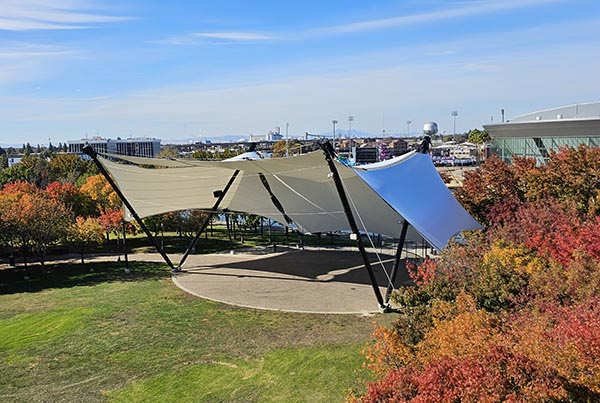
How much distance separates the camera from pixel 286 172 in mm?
22844

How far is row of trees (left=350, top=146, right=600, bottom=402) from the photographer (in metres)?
7.05

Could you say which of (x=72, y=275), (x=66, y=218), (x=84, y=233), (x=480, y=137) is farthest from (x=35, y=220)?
(x=480, y=137)

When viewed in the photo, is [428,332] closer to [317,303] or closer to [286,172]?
[317,303]

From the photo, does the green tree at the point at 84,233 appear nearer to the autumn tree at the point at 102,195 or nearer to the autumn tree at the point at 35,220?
the autumn tree at the point at 35,220

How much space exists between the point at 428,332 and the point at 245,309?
1096 cm

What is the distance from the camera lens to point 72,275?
27719mm

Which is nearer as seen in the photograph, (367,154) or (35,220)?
(35,220)

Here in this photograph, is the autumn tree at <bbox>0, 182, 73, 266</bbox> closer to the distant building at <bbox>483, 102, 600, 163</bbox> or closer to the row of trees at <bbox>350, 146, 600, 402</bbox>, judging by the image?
the row of trees at <bbox>350, 146, 600, 402</bbox>

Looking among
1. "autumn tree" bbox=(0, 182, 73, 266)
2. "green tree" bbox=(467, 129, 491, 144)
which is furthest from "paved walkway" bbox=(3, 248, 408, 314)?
"green tree" bbox=(467, 129, 491, 144)

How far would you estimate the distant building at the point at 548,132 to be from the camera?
38.8 meters

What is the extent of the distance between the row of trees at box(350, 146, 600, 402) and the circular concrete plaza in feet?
19.8

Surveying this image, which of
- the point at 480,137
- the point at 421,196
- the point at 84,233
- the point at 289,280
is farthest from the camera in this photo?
the point at 480,137

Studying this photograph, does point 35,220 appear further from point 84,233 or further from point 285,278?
point 285,278

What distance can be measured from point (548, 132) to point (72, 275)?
3533 cm
